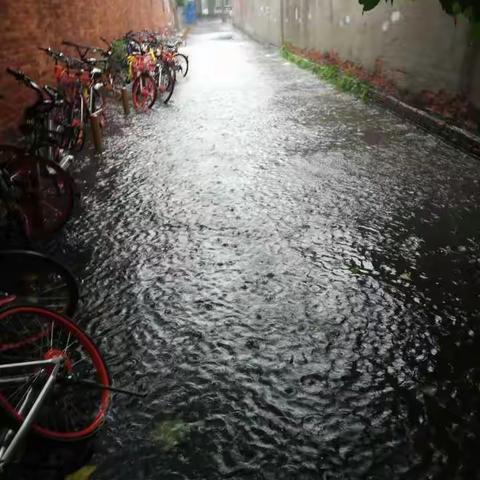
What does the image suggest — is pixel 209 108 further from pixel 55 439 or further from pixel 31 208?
pixel 55 439

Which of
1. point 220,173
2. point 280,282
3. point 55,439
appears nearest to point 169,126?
point 220,173

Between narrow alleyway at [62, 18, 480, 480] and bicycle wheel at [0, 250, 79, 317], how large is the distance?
39 centimetres

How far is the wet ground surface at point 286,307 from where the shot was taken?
251 cm

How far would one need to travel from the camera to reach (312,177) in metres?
6.23

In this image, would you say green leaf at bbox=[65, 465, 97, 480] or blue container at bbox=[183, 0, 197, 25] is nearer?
green leaf at bbox=[65, 465, 97, 480]

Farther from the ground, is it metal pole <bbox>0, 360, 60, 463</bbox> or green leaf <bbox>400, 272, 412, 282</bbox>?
metal pole <bbox>0, 360, 60, 463</bbox>

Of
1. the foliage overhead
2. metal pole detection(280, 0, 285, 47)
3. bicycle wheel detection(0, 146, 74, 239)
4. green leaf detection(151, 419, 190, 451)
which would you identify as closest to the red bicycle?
bicycle wheel detection(0, 146, 74, 239)

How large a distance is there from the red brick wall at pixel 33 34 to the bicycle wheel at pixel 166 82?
222 centimetres

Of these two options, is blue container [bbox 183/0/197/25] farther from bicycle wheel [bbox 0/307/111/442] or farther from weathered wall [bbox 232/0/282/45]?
bicycle wheel [bbox 0/307/111/442]

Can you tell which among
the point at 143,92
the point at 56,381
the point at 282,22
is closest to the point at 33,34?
the point at 143,92

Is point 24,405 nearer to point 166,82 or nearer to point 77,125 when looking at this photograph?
point 77,125

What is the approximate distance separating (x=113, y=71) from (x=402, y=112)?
760 cm

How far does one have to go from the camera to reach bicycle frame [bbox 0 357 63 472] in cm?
217

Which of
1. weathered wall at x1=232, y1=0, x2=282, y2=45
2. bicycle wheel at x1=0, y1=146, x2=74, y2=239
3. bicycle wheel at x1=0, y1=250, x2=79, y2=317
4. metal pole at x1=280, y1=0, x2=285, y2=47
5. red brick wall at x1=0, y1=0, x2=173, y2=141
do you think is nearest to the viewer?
bicycle wheel at x1=0, y1=250, x2=79, y2=317
